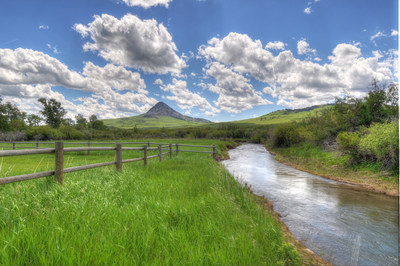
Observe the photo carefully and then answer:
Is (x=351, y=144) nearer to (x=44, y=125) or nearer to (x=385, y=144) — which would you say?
(x=385, y=144)

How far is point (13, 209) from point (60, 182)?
1.61 metres

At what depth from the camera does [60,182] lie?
439cm

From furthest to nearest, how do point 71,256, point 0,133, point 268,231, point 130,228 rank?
point 0,133
point 268,231
point 130,228
point 71,256

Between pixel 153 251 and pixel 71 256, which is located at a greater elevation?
pixel 71 256

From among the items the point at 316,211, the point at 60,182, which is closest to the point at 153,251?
the point at 60,182

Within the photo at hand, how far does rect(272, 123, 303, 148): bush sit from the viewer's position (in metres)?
29.9

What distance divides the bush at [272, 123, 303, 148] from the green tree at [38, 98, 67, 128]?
87.8 metres

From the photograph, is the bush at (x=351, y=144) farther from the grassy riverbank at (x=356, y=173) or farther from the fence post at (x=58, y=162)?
the fence post at (x=58, y=162)

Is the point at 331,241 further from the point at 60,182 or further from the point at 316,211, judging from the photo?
the point at 60,182

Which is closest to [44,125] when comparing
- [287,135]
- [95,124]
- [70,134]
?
[70,134]

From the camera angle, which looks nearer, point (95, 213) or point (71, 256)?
point (71, 256)

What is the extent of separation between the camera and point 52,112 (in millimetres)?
78562

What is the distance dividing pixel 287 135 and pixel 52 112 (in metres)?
92.2

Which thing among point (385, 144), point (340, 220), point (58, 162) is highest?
point (58, 162)
